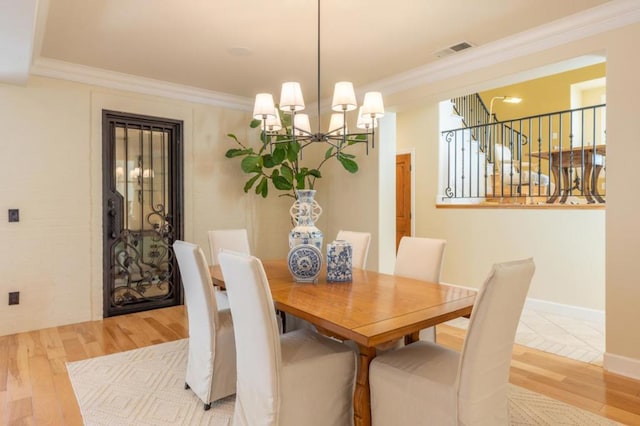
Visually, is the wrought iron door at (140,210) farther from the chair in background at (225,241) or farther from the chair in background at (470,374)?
the chair in background at (470,374)

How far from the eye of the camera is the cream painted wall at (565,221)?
279cm

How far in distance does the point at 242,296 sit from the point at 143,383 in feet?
4.63

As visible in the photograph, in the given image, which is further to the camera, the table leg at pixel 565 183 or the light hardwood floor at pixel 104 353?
the table leg at pixel 565 183

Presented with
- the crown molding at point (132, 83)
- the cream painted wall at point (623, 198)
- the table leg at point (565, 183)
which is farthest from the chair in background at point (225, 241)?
the table leg at point (565, 183)

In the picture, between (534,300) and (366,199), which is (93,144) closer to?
(366,199)

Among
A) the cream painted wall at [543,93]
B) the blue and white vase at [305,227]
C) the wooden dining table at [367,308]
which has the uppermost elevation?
the cream painted wall at [543,93]

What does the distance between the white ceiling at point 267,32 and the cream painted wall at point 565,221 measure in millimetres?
287

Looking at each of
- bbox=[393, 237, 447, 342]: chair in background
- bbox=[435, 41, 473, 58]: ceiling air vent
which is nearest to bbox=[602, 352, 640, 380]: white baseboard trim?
bbox=[393, 237, 447, 342]: chair in background

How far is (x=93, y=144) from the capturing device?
4.07 meters

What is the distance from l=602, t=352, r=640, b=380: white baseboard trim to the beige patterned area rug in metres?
0.73

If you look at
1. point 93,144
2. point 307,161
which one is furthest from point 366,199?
point 93,144

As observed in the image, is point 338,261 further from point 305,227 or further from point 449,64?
point 449,64

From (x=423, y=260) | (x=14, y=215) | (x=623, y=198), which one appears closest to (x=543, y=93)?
(x=623, y=198)

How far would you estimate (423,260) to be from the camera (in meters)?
2.81
